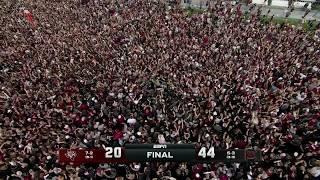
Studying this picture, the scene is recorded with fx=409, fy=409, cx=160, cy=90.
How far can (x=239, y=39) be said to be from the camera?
19.7 metres

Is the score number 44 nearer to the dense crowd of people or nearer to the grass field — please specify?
the dense crowd of people

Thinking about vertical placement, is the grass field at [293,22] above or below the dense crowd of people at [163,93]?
above

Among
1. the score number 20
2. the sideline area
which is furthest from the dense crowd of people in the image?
the sideline area

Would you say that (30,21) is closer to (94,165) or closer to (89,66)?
(89,66)

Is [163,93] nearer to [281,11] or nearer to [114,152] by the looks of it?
[114,152]

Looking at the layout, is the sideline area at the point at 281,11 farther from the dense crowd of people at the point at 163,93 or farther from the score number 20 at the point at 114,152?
the score number 20 at the point at 114,152

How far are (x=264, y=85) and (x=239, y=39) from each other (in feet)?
16.2

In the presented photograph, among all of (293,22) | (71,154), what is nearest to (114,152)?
(71,154)

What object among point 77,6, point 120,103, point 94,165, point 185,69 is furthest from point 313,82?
point 77,6

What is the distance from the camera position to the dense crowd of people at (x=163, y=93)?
12500 millimetres
